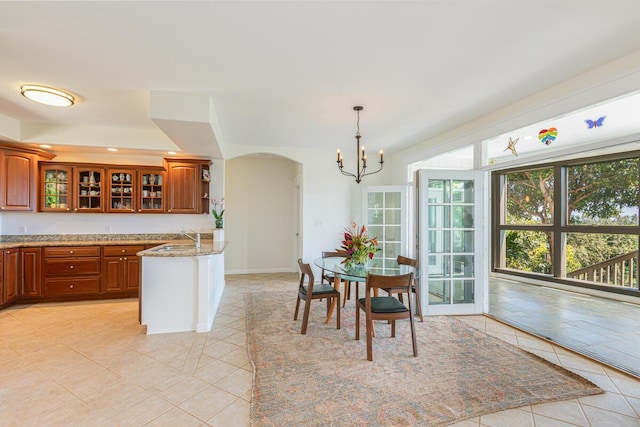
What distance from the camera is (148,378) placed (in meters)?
2.34

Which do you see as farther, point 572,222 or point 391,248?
point 391,248

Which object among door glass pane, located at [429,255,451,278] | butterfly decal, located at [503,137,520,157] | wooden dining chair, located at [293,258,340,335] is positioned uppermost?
butterfly decal, located at [503,137,520,157]

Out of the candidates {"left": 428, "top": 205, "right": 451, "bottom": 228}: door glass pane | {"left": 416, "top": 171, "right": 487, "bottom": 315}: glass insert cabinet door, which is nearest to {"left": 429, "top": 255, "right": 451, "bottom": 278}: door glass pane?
{"left": 416, "top": 171, "right": 487, "bottom": 315}: glass insert cabinet door

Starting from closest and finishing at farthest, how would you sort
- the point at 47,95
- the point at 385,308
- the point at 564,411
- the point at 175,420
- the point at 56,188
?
the point at 175,420 → the point at 564,411 → the point at 385,308 → the point at 47,95 → the point at 56,188

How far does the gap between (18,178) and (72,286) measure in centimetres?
178

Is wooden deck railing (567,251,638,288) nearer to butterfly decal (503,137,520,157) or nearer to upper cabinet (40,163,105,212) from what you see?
butterfly decal (503,137,520,157)

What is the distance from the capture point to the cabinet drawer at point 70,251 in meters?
4.31

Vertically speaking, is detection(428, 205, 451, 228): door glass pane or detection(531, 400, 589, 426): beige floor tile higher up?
detection(428, 205, 451, 228): door glass pane

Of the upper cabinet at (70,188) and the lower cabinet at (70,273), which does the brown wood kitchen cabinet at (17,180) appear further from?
the lower cabinet at (70,273)

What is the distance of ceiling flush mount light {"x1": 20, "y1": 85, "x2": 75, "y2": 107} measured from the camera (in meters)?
2.99

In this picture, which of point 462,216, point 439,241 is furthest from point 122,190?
point 462,216

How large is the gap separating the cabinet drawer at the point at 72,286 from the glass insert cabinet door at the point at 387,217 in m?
4.64

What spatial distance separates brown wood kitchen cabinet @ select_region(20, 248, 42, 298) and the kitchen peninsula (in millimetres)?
2367

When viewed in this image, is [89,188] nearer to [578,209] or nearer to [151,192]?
[151,192]
